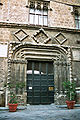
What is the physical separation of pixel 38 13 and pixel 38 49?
2525mm

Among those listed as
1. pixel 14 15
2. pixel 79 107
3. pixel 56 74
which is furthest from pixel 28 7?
pixel 79 107

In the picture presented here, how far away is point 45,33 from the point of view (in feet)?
27.0

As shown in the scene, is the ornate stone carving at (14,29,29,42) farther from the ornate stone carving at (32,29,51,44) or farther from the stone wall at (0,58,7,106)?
the stone wall at (0,58,7,106)

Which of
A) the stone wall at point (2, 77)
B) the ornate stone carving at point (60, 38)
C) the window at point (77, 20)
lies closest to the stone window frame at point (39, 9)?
the ornate stone carving at point (60, 38)

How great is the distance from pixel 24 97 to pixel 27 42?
10.3 feet

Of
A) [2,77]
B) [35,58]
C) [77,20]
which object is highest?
[77,20]

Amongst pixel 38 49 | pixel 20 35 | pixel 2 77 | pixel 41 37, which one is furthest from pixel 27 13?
pixel 2 77

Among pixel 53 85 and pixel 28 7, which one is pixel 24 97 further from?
pixel 28 7

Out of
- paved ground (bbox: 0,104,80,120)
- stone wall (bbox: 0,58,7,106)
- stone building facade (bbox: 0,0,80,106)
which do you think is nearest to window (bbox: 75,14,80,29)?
stone building facade (bbox: 0,0,80,106)

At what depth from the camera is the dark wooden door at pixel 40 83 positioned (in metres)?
7.64

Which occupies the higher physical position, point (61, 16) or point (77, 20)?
point (61, 16)

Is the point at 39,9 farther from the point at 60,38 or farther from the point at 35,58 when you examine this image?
the point at 35,58

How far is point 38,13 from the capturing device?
8680mm

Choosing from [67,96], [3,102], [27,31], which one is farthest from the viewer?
[27,31]
